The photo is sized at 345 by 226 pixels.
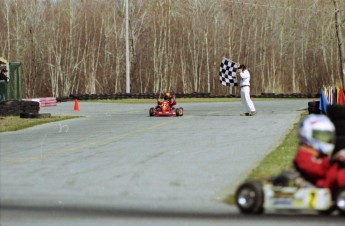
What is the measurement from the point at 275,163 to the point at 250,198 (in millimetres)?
3983

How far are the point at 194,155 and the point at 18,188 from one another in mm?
4453

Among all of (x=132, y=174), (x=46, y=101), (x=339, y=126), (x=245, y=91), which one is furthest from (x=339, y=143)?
(x=46, y=101)

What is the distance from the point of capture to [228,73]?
29891 millimetres

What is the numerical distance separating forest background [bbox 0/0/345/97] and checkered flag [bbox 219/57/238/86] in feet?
114

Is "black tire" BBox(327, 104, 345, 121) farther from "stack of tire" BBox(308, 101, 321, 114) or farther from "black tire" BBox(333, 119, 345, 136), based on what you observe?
"stack of tire" BBox(308, 101, 321, 114)

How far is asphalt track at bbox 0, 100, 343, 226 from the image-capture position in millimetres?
7891

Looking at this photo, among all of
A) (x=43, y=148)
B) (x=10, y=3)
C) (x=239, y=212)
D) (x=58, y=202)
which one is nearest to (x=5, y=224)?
(x=58, y=202)

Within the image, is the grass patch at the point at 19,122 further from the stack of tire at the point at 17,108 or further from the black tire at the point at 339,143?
the black tire at the point at 339,143

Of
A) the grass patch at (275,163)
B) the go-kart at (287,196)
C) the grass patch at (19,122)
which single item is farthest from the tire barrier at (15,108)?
the go-kart at (287,196)

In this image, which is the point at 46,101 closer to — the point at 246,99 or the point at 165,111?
the point at 165,111

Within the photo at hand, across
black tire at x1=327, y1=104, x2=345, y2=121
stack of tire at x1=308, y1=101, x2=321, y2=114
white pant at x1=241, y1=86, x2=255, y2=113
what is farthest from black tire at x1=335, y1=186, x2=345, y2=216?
white pant at x1=241, y1=86, x2=255, y2=113

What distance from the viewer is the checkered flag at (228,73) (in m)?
29.5

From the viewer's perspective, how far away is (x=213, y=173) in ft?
36.5

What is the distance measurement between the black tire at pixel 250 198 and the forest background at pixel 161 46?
5625cm
